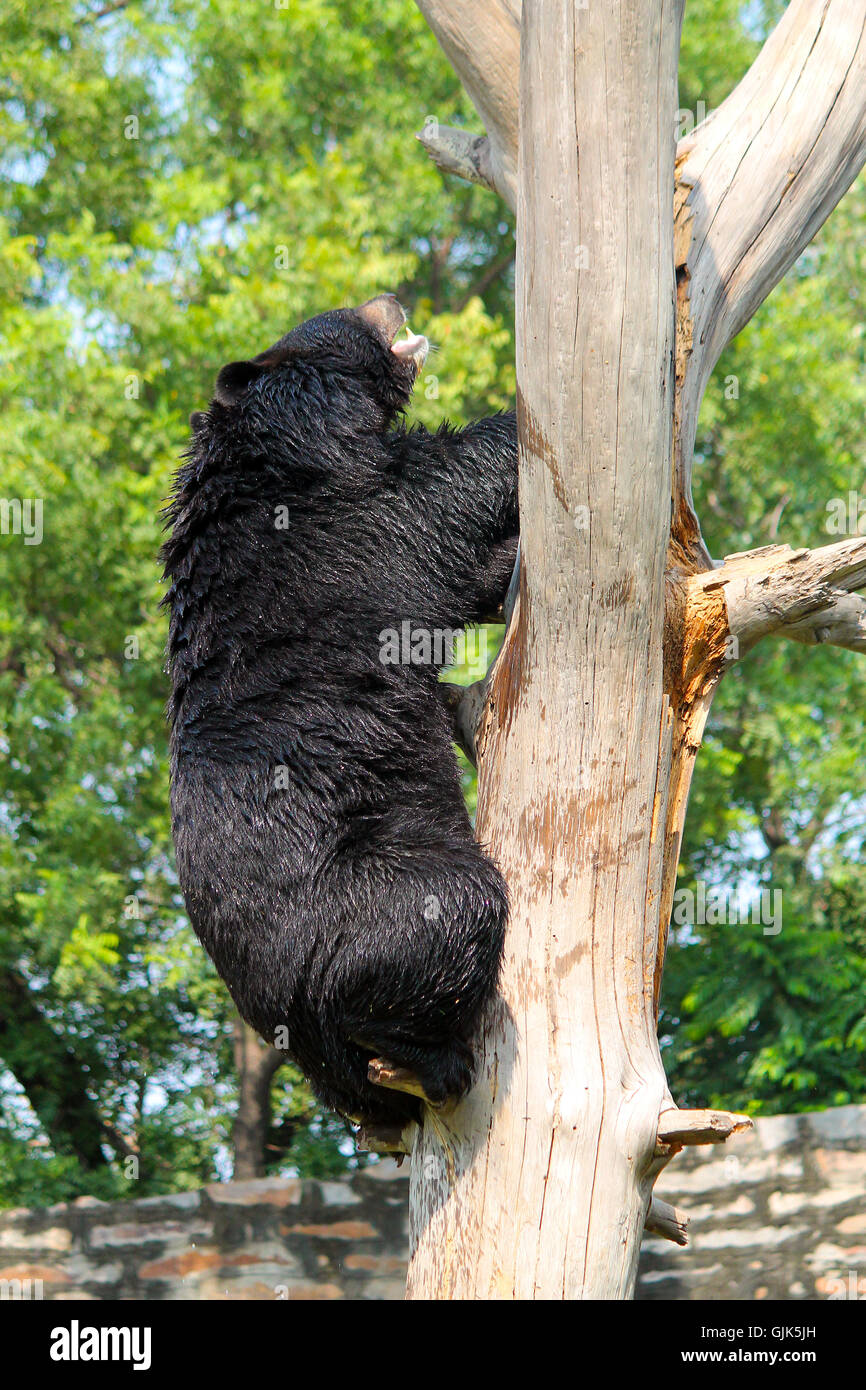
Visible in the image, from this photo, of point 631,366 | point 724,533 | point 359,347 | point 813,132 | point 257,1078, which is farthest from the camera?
point 724,533

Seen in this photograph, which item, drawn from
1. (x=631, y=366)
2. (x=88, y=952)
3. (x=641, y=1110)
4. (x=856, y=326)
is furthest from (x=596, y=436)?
(x=856, y=326)

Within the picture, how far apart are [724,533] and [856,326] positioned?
171 centimetres

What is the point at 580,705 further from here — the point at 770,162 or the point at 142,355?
the point at 142,355

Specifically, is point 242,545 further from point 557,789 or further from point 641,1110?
point 641,1110

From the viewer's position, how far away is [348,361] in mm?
3561

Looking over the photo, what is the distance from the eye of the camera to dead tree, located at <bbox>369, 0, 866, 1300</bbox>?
7.83ft

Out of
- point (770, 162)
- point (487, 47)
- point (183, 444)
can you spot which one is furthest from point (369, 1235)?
point (487, 47)

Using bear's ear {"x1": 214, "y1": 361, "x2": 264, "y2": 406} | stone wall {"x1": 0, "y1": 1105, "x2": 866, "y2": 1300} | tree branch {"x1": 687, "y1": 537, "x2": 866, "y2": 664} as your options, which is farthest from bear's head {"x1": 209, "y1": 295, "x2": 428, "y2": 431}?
stone wall {"x1": 0, "y1": 1105, "x2": 866, "y2": 1300}

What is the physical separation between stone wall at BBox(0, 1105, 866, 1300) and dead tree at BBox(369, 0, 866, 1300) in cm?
380

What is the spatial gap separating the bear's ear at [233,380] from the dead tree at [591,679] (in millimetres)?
1050

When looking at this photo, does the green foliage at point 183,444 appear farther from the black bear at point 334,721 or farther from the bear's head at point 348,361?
the black bear at point 334,721

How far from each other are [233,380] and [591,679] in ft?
4.62

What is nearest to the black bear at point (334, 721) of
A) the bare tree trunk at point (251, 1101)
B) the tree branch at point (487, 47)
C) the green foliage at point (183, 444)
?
the tree branch at point (487, 47)

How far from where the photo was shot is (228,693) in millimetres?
2877
